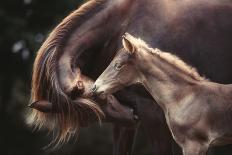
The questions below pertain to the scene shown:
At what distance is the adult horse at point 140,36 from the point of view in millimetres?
8562

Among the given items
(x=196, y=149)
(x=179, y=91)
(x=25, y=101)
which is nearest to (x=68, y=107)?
(x=179, y=91)

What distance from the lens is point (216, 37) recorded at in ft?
28.9

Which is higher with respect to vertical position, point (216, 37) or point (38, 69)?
point (216, 37)

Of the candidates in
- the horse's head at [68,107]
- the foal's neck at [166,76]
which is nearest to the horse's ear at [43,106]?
the horse's head at [68,107]

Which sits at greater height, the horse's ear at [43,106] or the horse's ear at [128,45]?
the horse's ear at [128,45]

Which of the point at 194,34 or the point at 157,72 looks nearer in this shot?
the point at 157,72

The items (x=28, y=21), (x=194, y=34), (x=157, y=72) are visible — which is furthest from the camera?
(x=28, y=21)

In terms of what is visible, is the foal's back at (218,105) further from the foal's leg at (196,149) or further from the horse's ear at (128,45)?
the horse's ear at (128,45)

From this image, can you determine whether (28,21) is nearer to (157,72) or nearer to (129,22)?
(129,22)

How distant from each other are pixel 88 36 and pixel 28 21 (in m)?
7.43

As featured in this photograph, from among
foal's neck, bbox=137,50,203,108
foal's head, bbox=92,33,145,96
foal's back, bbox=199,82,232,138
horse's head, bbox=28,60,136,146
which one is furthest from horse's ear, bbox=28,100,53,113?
foal's back, bbox=199,82,232,138

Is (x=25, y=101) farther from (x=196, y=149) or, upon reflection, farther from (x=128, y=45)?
(x=196, y=149)

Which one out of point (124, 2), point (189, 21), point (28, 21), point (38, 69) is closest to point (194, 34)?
point (189, 21)

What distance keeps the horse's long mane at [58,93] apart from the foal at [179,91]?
2.16ft
